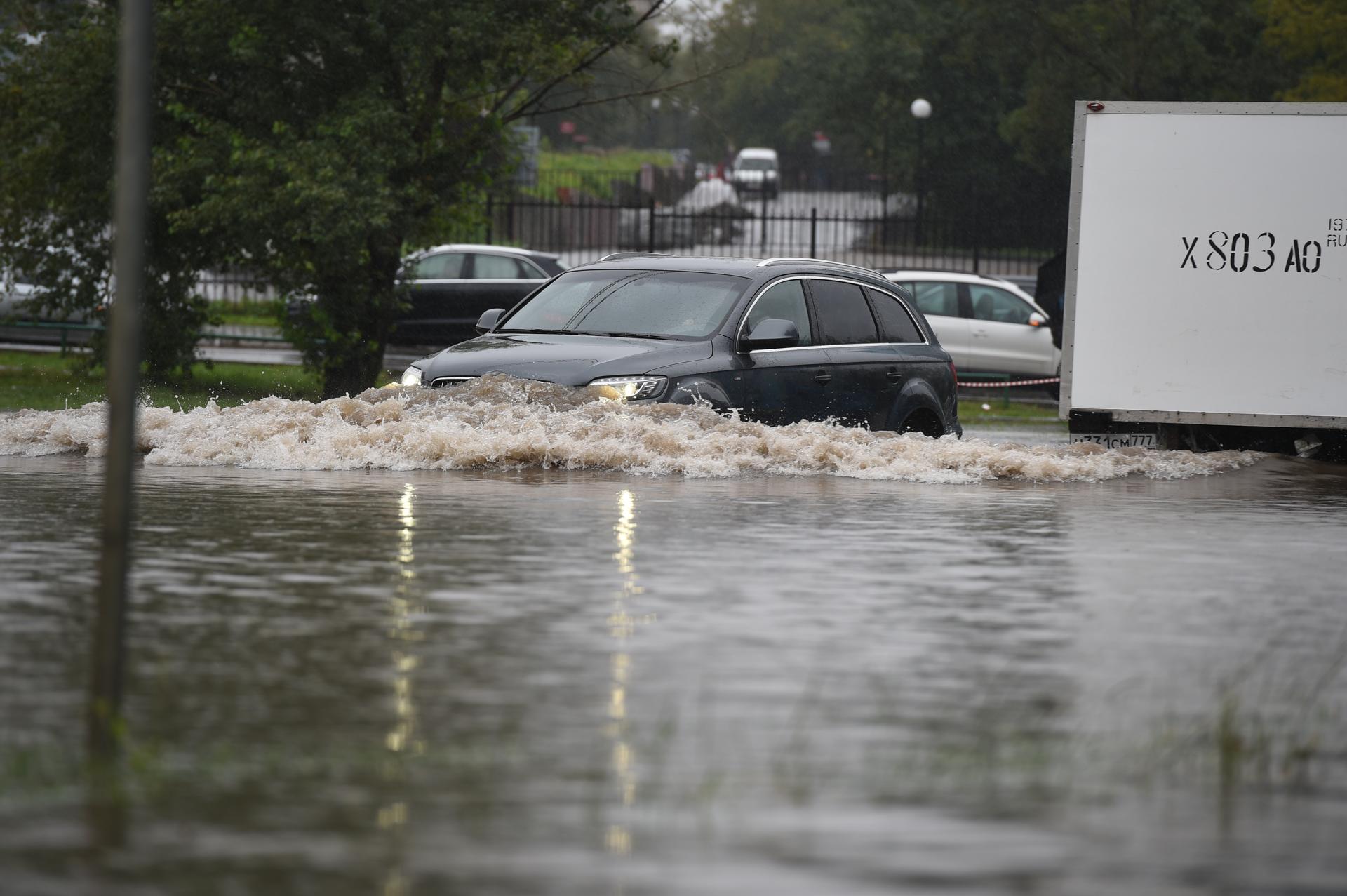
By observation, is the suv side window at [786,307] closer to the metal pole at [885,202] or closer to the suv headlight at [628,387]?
the suv headlight at [628,387]

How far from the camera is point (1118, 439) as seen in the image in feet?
60.0

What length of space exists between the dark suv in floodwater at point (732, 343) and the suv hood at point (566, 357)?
10 millimetres

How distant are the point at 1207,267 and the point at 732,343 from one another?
177 inches

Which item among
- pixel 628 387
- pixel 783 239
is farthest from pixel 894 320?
pixel 783 239

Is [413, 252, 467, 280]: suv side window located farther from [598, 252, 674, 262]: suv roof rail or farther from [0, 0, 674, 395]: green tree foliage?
[598, 252, 674, 262]: suv roof rail

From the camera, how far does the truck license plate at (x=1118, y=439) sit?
1811 cm

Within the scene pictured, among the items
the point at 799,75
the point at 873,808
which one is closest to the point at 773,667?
the point at 873,808

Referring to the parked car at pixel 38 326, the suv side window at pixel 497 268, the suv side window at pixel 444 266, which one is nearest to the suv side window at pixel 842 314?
the suv side window at pixel 497 268

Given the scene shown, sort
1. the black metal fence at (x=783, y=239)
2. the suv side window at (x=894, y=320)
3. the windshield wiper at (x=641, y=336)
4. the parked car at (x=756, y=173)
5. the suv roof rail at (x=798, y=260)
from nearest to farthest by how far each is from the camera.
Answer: the windshield wiper at (x=641, y=336) → the suv roof rail at (x=798, y=260) → the suv side window at (x=894, y=320) → the black metal fence at (x=783, y=239) → the parked car at (x=756, y=173)

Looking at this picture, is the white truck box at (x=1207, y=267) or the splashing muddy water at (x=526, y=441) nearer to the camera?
the splashing muddy water at (x=526, y=441)

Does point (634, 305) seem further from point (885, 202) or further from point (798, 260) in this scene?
point (885, 202)

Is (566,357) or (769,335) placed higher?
(769,335)

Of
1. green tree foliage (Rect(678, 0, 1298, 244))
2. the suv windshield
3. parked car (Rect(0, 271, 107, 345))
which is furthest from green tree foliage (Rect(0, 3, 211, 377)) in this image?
green tree foliage (Rect(678, 0, 1298, 244))

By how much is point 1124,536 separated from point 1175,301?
5936 mm
